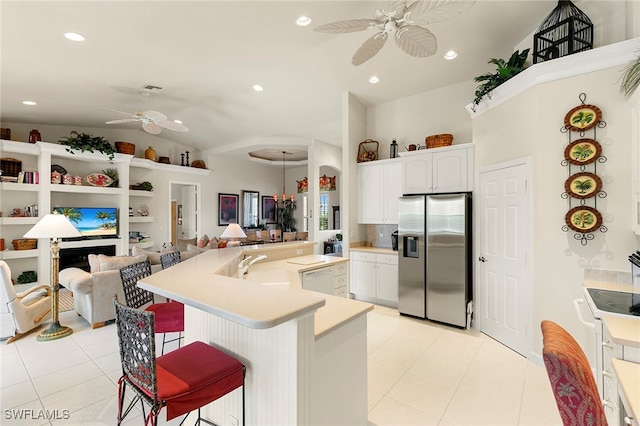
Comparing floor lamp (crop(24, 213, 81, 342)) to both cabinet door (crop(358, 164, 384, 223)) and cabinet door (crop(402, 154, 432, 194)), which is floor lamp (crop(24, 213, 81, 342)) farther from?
cabinet door (crop(402, 154, 432, 194))

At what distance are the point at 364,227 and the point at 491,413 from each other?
3486mm

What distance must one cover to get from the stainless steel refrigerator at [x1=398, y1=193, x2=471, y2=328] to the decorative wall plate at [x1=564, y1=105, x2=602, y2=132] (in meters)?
1.27

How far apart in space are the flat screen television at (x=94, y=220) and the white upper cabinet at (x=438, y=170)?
239 inches

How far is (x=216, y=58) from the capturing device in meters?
3.77

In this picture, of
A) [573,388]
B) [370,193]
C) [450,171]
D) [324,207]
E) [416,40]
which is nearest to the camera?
[573,388]

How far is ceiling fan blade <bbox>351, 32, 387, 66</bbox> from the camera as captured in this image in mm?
2523

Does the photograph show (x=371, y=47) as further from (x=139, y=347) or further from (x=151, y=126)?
(x=151, y=126)

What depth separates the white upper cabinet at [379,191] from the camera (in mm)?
4895

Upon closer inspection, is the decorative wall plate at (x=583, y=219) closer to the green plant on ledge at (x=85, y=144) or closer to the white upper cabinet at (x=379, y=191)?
the white upper cabinet at (x=379, y=191)

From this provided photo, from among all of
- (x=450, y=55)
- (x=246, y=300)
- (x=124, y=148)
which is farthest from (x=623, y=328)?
(x=124, y=148)

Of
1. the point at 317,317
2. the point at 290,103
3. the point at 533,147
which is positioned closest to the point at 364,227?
the point at 290,103

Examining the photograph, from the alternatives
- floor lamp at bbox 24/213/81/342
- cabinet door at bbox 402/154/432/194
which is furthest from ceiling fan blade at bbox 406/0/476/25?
floor lamp at bbox 24/213/81/342

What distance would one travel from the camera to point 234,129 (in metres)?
6.88

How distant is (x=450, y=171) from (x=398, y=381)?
2685mm
